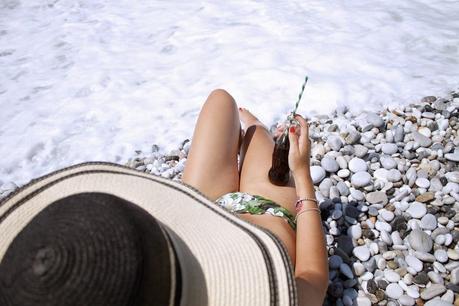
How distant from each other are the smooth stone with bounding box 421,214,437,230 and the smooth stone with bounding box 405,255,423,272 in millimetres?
236

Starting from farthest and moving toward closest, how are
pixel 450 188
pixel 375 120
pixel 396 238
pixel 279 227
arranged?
pixel 375 120
pixel 450 188
pixel 396 238
pixel 279 227

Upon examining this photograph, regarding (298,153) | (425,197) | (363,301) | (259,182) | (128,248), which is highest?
(128,248)

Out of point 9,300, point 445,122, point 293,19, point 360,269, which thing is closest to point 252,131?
point 360,269

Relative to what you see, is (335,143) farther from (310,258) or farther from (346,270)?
(310,258)

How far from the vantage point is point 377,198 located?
2.69 metres

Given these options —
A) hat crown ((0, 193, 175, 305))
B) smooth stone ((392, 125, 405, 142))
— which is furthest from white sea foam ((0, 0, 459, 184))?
hat crown ((0, 193, 175, 305))

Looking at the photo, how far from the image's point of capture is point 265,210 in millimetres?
2111

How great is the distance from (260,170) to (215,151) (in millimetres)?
278

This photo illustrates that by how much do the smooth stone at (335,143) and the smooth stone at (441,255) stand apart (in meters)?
0.98

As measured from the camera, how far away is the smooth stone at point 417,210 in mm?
2558

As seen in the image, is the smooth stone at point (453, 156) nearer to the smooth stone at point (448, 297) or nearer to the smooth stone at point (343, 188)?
the smooth stone at point (343, 188)

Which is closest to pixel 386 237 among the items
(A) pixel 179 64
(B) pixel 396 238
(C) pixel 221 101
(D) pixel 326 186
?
(B) pixel 396 238

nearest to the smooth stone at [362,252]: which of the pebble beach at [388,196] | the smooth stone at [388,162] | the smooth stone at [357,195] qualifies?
the pebble beach at [388,196]

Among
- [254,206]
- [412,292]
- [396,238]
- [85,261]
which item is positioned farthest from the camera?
[396,238]
